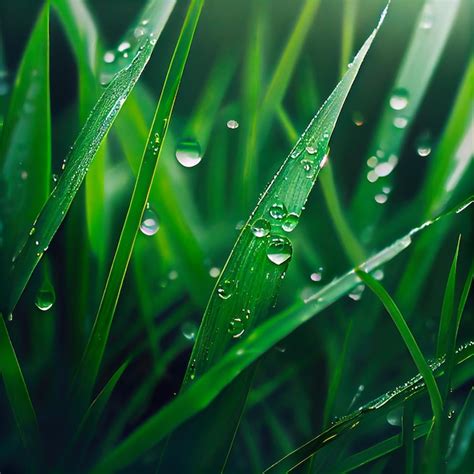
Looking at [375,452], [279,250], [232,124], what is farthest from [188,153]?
[375,452]

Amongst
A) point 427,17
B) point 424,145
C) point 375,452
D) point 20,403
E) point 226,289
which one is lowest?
point 375,452

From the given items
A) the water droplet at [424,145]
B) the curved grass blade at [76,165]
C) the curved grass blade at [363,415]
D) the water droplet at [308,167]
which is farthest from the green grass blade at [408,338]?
the curved grass blade at [76,165]

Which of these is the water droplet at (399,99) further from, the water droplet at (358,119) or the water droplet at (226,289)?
the water droplet at (226,289)

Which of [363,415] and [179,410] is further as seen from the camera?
[363,415]

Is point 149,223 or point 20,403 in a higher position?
point 149,223

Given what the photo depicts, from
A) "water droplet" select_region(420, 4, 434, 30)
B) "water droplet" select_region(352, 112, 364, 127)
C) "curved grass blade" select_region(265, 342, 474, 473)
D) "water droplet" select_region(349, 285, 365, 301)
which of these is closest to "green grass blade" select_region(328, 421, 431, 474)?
"curved grass blade" select_region(265, 342, 474, 473)

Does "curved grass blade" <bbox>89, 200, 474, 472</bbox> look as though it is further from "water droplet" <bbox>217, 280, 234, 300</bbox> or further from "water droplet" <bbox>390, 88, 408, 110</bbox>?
"water droplet" <bbox>390, 88, 408, 110</bbox>

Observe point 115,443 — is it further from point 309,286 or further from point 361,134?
point 361,134

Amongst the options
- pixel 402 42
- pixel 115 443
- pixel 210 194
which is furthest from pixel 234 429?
pixel 402 42

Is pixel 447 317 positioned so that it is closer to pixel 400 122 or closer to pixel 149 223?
pixel 400 122
